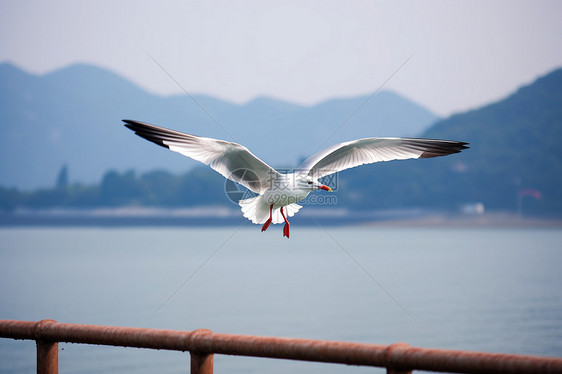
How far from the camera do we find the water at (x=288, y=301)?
2011 centimetres

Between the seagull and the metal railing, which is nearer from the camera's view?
the metal railing

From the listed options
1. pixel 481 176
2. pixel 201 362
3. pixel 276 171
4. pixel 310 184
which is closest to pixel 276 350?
pixel 201 362

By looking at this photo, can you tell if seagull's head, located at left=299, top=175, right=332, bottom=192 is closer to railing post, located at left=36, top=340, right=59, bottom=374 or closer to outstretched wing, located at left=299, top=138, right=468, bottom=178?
outstretched wing, located at left=299, top=138, right=468, bottom=178

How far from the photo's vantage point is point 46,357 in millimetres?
3346

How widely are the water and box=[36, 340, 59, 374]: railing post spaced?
45.5 feet

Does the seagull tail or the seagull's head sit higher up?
the seagull's head

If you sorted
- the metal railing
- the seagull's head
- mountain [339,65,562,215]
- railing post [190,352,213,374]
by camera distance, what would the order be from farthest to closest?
mountain [339,65,562,215] → the seagull's head → railing post [190,352,213,374] → the metal railing

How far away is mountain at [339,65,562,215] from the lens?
124 m

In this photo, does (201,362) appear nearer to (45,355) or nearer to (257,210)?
(45,355)

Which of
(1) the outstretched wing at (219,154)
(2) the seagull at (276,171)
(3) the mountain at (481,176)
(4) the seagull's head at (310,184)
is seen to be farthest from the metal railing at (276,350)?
(3) the mountain at (481,176)

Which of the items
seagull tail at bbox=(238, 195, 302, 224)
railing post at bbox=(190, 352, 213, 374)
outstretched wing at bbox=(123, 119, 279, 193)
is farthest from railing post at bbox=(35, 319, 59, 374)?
→ seagull tail at bbox=(238, 195, 302, 224)

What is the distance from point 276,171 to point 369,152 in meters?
1.17

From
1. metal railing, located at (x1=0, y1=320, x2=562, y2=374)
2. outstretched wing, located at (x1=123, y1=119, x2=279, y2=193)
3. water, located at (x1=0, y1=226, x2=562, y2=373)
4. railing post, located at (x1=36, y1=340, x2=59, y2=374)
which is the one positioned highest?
outstretched wing, located at (x1=123, y1=119, x2=279, y2=193)

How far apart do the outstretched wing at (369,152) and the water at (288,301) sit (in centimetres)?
1082
